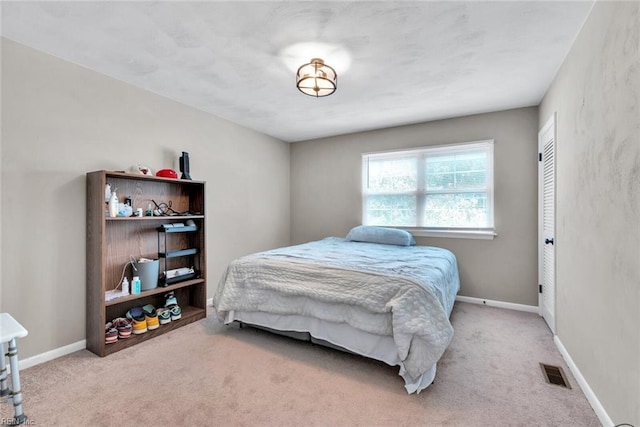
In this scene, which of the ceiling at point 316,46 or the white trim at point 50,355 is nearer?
the ceiling at point 316,46

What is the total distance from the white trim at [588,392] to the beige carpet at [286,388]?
4 centimetres

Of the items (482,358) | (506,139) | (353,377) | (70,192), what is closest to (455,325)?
(482,358)

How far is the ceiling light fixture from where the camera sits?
2.27m

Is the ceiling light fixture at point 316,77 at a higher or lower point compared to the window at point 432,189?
higher

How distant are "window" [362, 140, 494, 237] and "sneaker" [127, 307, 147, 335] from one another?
10.0 ft

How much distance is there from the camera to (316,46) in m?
2.10

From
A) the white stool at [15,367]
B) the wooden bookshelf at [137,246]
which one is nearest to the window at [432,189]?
the wooden bookshelf at [137,246]

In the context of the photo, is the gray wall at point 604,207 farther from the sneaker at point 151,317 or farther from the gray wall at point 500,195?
the sneaker at point 151,317

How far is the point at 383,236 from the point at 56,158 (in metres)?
3.38

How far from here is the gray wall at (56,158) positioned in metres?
2.07

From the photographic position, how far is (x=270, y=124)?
13.1 ft

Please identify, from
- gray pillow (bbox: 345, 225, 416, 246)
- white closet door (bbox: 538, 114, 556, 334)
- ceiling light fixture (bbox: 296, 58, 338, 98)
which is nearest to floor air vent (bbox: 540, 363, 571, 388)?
white closet door (bbox: 538, 114, 556, 334)

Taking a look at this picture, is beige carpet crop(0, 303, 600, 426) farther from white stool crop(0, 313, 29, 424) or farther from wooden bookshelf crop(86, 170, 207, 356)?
wooden bookshelf crop(86, 170, 207, 356)

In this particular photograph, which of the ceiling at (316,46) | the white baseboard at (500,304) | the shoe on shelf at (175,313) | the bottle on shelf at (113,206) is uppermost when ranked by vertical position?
the ceiling at (316,46)
